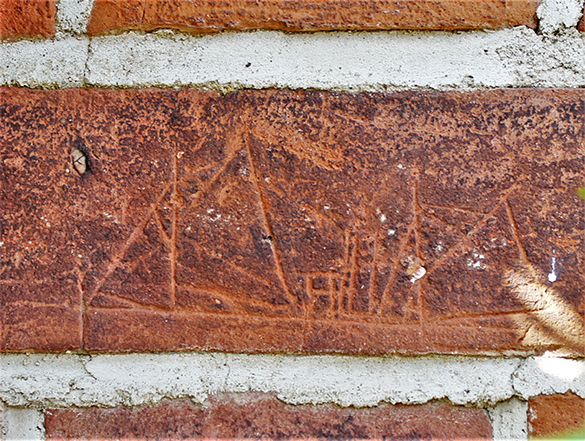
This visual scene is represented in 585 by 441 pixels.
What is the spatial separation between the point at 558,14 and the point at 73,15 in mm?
608

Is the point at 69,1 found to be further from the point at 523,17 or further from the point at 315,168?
the point at 523,17

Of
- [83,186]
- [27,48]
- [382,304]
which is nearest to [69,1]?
[27,48]

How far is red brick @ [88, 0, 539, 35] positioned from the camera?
613 mm

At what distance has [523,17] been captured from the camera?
24.2 inches

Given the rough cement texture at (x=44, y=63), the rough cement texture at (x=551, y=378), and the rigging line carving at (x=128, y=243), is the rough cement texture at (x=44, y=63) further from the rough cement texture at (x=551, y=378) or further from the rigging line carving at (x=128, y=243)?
the rough cement texture at (x=551, y=378)

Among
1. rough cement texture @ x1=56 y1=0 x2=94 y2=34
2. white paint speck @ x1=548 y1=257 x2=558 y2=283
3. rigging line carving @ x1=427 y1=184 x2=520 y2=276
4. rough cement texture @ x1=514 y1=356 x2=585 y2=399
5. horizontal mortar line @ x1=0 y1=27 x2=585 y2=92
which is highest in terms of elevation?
rough cement texture @ x1=56 y1=0 x2=94 y2=34

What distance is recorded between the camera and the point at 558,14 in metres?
0.61

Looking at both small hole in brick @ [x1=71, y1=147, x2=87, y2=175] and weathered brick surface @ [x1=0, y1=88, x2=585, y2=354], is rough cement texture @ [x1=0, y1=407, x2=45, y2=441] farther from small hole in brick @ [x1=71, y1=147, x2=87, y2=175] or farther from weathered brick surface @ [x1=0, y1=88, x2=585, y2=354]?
small hole in brick @ [x1=71, y1=147, x2=87, y2=175]

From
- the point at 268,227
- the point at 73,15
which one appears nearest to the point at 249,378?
the point at 268,227

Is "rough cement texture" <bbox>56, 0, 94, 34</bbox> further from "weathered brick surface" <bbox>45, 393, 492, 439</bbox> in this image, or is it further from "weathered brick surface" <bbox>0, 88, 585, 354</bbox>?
"weathered brick surface" <bbox>45, 393, 492, 439</bbox>

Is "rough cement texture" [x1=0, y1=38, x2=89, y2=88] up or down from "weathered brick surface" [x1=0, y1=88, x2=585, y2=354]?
up

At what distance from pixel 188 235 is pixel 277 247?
4.5 inches

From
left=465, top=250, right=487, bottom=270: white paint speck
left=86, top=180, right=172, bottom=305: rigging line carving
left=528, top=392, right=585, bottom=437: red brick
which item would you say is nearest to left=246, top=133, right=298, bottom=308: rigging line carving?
left=86, top=180, right=172, bottom=305: rigging line carving

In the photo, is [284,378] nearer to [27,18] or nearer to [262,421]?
[262,421]
